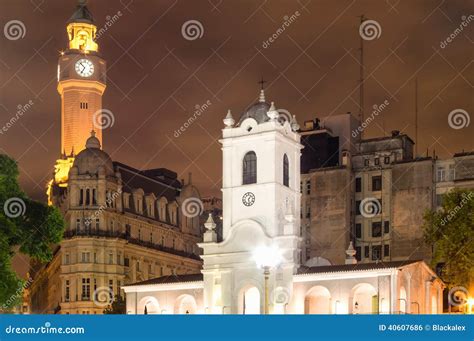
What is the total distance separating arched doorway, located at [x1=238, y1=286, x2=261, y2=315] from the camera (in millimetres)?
65562

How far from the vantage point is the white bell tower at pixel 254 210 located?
214 ft

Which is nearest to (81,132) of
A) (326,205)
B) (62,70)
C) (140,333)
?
(62,70)

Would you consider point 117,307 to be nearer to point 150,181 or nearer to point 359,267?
point 359,267

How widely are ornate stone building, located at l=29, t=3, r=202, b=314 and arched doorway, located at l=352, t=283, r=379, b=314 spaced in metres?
27.0

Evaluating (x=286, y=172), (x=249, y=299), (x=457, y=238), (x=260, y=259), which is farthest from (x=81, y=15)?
(x=457, y=238)

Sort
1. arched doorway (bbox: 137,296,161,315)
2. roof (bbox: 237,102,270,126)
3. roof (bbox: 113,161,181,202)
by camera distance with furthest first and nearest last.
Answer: roof (bbox: 113,161,181,202), roof (bbox: 237,102,270,126), arched doorway (bbox: 137,296,161,315)

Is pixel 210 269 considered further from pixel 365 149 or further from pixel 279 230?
pixel 365 149

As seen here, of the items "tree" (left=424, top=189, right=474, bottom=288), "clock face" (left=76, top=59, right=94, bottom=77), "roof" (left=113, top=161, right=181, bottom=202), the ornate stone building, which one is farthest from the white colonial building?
"clock face" (left=76, top=59, right=94, bottom=77)

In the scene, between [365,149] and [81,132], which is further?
[81,132]

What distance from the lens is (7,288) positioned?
42.8m

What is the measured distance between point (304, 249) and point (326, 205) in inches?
145

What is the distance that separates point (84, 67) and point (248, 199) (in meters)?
37.9

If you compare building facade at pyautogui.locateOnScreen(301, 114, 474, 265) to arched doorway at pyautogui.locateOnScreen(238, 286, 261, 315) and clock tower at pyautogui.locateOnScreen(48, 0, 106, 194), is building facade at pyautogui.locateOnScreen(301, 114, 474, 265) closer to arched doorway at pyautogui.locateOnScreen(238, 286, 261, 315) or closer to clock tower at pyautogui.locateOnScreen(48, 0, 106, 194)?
arched doorway at pyautogui.locateOnScreen(238, 286, 261, 315)

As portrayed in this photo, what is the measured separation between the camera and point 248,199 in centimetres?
6731
